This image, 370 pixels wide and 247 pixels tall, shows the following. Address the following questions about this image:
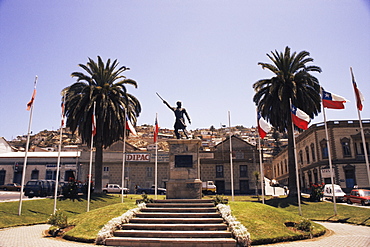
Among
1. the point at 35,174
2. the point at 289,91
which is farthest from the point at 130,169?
the point at 289,91

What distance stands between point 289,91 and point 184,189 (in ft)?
61.4

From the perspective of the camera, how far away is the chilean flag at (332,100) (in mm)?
19859

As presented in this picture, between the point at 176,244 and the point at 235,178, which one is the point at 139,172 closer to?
the point at 235,178

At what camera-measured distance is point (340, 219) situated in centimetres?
2017

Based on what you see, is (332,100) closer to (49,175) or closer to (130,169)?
(130,169)

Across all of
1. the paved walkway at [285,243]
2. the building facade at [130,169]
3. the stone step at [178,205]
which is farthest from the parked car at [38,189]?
the building facade at [130,169]

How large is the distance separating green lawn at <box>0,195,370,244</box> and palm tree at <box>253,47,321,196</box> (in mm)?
9909

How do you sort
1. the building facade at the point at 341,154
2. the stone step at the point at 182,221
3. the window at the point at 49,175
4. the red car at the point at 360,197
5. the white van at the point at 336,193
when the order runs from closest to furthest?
the stone step at the point at 182,221
the red car at the point at 360,197
the white van at the point at 336,193
the building facade at the point at 341,154
the window at the point at 49,175

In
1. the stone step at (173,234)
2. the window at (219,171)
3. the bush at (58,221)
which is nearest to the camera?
the stone step at (173,234)

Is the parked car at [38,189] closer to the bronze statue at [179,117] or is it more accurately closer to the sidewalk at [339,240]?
the bronze statue at [179,117]

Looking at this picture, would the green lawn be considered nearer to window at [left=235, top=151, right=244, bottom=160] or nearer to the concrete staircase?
the concrete staircase

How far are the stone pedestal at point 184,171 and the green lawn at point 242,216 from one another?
2471 millimetres

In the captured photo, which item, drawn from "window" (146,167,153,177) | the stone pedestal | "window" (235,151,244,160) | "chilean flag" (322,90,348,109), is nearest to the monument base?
the stone pedestal

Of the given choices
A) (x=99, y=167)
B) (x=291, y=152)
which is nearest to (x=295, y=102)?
(x=291, y=152)
